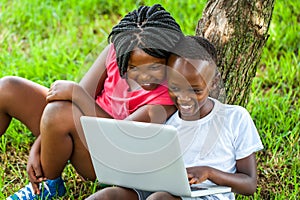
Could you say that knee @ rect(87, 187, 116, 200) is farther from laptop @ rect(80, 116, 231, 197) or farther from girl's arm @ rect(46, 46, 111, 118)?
girl's arm @ rect(46, 46, 111, 118)

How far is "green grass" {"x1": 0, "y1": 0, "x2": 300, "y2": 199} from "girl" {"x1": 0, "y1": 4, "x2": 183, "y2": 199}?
0.18m

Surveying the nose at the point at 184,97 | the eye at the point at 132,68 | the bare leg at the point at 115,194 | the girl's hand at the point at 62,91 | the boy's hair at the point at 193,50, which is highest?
the boy's hair at the point at 193,50

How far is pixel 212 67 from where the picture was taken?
2287 millimetres

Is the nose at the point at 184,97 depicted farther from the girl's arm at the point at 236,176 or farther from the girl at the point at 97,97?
the girl's arm at the point at 236,176

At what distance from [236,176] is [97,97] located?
0.75 meters

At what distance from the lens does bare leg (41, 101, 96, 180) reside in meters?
2.50

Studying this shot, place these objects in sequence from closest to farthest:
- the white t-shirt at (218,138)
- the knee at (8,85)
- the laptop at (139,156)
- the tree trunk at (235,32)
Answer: the laptop at (139,156) < the white t-shirt at (218,138) < the knee at (8,85) < the tree trunk at (235,32)

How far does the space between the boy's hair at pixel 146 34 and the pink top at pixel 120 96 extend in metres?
0.19

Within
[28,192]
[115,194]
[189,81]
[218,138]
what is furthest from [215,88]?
[28,192]

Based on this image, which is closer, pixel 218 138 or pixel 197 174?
pixel 197 174

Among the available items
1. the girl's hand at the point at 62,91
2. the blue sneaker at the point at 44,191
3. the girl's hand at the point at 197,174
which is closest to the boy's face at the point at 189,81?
the girl's hand at the point at 197,174

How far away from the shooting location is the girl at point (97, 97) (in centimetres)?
229

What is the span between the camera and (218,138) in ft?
7.89

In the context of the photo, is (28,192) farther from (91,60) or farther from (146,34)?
(146,34)
